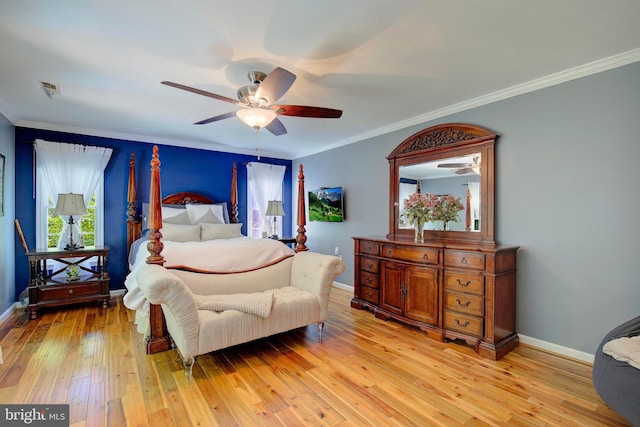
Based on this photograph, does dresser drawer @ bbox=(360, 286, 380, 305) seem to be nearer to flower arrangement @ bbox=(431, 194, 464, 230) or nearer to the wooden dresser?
the wooden dresser

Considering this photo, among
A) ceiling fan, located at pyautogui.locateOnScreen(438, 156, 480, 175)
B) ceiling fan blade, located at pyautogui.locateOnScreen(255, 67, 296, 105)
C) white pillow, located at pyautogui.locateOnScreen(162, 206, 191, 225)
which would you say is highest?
ceiling fan blade, located at pyautogui.locateOnScreen(255, 67, 296, 105)

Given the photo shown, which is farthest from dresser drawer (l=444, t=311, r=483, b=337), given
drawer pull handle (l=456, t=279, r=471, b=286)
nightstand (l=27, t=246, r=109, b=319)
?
nightstand (l=27, t=246, r=109, b=319)

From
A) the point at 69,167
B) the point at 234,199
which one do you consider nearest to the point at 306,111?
the point at 234,199

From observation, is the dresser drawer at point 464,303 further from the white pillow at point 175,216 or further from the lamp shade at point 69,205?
the lamp shade at point 69,205

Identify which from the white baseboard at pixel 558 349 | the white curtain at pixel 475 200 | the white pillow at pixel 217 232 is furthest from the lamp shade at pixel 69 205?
the white baseboard at pixel 558 349

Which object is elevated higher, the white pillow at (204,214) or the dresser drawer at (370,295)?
the white pillow at (204,214)

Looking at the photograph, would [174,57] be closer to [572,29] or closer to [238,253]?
[238,253]

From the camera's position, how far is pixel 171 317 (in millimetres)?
2406

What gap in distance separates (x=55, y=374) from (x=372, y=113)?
3.91 metres

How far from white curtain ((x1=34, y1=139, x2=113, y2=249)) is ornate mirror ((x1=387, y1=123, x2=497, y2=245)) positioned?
4326 mm

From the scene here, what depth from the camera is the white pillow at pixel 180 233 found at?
409 centimetres

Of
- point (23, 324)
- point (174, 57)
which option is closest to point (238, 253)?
point (174, 57)

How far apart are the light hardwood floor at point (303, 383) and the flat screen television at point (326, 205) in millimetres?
2400

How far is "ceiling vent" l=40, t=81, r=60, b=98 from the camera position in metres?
2.85
